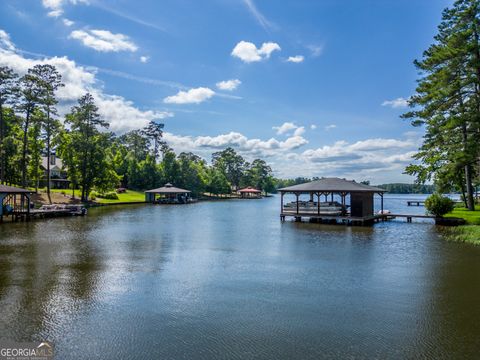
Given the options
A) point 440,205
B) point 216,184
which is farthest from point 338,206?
point 216,184

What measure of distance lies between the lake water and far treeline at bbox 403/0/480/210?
995cm

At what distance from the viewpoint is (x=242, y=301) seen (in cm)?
804

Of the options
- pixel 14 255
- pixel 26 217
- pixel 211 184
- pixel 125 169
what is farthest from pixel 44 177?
pixel 14 255

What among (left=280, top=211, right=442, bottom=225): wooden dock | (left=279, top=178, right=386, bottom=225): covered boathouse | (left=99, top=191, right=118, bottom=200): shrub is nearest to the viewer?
(left=280, top=211, right=442, bottom=225): wooden dock

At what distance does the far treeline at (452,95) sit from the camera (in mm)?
22328

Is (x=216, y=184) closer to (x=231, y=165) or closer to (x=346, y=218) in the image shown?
(x=231, y=165)

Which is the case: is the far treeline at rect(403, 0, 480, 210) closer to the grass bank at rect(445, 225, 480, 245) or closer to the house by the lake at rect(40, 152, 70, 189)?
the grass bank at rect(445, 225, 480, 245)

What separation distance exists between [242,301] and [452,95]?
72.3 feet

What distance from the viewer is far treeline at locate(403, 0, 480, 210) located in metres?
22.3

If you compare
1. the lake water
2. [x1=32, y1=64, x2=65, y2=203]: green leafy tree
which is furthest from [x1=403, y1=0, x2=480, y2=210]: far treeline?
[x1=32, y1=64, x2=65, y2=203]: green leafy tree

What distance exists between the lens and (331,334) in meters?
6.24

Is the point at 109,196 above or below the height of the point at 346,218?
above

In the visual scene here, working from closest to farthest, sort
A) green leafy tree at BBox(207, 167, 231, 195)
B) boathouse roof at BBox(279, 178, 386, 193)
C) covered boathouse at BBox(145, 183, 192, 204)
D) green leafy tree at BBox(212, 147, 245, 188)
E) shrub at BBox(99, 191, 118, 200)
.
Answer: boathouse roof at BBox(279, 178, 386, 193)
shrub at BBox(99, 191, 118, 200)
covered boathouse at BBox(145, 183, 192, 204)
green leafy tree at BBox(207, 167, 231, 195)
green leafy tree at BBox(212, 147, 245, 188)

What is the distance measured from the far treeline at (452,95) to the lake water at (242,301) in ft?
32.6
